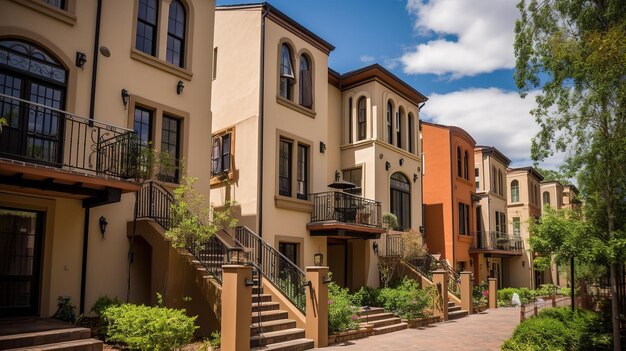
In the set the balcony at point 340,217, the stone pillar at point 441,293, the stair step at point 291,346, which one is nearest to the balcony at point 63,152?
the stair step at point 291,346

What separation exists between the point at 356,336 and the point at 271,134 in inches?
271

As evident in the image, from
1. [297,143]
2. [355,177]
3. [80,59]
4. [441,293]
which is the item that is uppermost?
[80,59]

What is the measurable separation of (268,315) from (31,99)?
23.5 ft

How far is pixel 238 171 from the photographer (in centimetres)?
1616

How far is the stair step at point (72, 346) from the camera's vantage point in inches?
311

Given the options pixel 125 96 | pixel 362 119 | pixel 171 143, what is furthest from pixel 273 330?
pixel 362 119

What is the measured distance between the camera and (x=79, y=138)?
1077cm

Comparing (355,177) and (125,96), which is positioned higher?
(125,96)

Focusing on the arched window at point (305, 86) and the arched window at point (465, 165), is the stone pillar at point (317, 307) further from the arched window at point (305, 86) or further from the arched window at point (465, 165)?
the arched window at point (465, 165)

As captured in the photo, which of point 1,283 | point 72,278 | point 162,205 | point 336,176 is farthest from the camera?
point 336,176

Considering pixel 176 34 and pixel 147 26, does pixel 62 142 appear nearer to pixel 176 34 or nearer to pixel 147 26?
pixel 147 26

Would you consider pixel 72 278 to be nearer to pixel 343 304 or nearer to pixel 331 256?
pixel 343 304

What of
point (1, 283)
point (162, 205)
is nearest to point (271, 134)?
point (162, 205)

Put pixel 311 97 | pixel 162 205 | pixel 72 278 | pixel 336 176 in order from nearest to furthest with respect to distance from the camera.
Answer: pixel 72 278 < pixel 162 205 < pixel 311 97 < pixel 336 176
